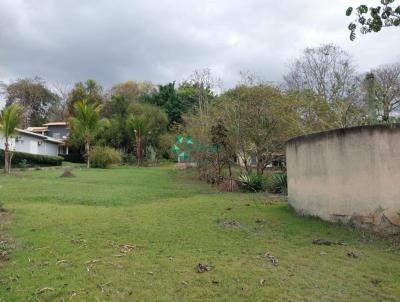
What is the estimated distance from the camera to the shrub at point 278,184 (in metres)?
12.2

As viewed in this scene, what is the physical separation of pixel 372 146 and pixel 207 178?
10772 millimetres

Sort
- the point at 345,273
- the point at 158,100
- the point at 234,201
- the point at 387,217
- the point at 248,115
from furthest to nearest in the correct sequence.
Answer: the point at 158,100, the point at 248,115, the point at 234,201, the point at 387,217, the point at 345,273

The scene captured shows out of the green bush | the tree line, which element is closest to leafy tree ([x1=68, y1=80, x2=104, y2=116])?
the tree line

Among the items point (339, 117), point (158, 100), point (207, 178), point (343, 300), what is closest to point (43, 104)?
point (158, 100)

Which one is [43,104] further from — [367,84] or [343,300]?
[343,300]

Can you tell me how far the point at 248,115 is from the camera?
49.6ft

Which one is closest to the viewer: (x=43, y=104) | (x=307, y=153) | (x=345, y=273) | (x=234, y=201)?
(x=345, y=273)

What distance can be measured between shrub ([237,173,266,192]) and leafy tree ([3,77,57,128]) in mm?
37494

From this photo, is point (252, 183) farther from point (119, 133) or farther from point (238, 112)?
point (119, 133)

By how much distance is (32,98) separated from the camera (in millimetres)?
47281

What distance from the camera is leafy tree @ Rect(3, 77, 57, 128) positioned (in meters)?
45.4

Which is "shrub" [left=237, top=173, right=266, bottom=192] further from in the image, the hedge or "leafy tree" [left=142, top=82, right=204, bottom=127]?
"leafy tree" [left=142, top=82, right=204, bottom=127]

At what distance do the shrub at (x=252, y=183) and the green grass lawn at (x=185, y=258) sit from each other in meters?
4.19

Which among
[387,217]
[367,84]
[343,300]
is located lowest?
[343,300]
